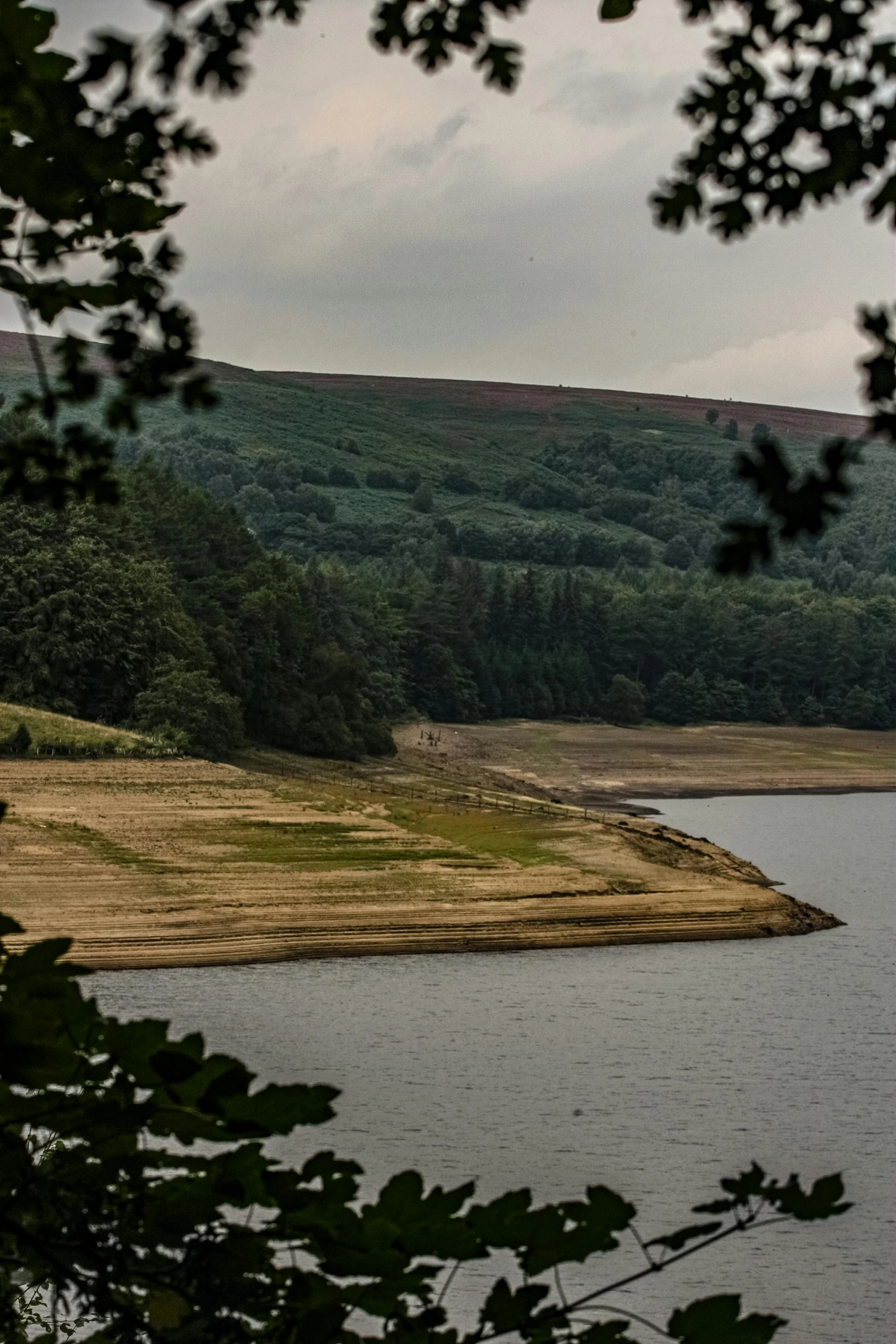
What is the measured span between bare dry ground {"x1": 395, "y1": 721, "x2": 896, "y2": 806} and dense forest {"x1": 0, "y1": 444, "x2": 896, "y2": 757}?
3740mm

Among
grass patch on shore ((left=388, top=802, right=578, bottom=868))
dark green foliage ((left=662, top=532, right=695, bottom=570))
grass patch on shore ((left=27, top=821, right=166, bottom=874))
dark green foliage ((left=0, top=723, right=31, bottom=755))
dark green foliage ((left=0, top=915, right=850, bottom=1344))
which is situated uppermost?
dark green foliage ((left=662, top=532, right=695, bottom=570))

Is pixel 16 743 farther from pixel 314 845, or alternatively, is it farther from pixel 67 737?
pixel 314 845

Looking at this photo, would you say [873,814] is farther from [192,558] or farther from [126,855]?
[126,855]

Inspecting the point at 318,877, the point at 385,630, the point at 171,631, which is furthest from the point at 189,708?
the point at 385,630

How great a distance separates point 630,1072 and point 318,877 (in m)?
15.1

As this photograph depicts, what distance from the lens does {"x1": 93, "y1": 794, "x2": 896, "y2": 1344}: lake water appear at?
19.2 m

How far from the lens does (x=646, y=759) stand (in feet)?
290

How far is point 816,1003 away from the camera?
3172cm

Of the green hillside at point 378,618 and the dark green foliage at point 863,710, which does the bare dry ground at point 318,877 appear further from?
the dark green foliage at point 863,710

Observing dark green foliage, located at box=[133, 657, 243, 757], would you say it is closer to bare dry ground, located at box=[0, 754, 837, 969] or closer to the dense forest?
the dense forest

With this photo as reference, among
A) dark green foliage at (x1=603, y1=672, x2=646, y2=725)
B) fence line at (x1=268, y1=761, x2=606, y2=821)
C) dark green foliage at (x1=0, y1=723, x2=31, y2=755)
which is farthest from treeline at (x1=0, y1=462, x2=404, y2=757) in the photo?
dark green foliage at (x1=603, y1=672, x2=646, y2=725)

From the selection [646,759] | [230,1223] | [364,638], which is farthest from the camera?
[364,638]

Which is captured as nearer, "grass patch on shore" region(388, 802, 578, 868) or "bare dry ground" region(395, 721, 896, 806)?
"grass patch on shore" region(388, 802, 578, 868)

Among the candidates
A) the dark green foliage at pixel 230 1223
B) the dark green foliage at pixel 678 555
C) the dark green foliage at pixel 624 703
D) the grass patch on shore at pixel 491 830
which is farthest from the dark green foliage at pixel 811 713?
the dark green foliage at pixel 230 1223
